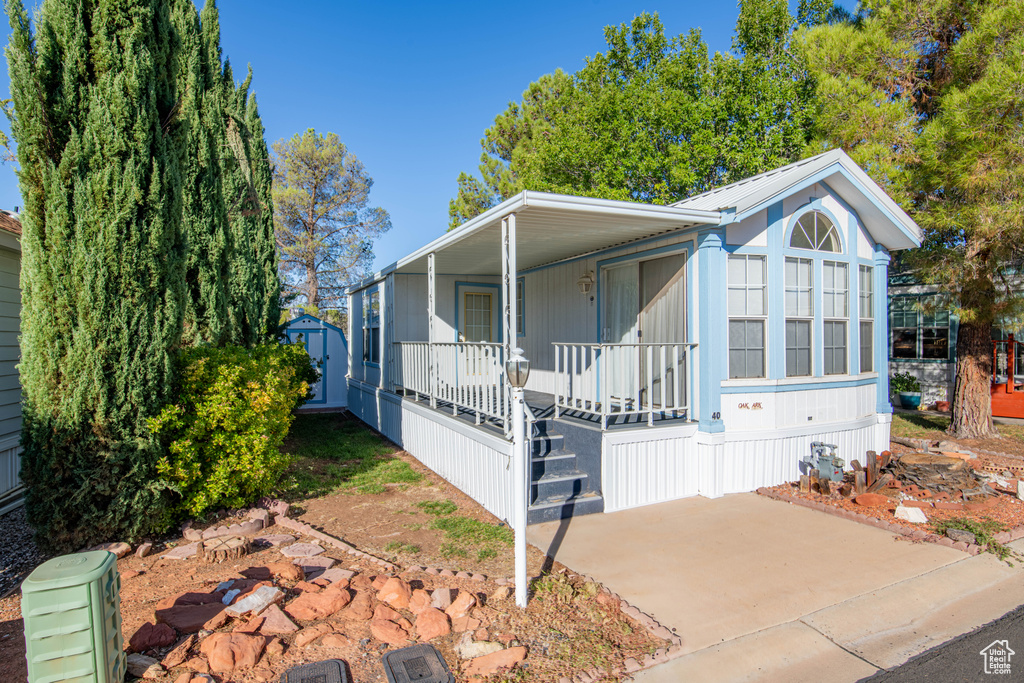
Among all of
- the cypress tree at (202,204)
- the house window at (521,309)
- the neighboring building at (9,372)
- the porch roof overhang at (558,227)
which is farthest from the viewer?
the house window at (521,309)

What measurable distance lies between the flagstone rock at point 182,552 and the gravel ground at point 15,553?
0.95 meters

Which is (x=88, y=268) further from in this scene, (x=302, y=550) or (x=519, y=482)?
(x=519, y=482)

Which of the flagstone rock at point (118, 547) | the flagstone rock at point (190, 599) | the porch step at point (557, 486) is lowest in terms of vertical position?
the flagstone rock at point (190, 599)

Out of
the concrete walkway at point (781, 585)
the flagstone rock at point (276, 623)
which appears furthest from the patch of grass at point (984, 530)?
the flagstone rock at point (276, 623)

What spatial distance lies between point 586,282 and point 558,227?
2.00 metres

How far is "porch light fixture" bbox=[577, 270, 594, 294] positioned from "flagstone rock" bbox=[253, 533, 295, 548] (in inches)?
192

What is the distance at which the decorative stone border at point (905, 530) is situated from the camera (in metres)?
4.42

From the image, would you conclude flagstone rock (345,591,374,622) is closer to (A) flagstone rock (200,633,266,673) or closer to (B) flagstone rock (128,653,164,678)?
(A) flagstone rock (200,633,266,673)

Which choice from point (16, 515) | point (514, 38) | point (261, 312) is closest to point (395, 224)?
point (514, 38)

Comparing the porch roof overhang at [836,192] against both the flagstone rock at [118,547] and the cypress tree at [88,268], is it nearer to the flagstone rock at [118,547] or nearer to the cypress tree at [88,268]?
the cypress tree at [88,268]

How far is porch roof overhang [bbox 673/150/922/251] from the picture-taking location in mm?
5656

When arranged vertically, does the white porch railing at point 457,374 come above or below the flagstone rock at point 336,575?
above

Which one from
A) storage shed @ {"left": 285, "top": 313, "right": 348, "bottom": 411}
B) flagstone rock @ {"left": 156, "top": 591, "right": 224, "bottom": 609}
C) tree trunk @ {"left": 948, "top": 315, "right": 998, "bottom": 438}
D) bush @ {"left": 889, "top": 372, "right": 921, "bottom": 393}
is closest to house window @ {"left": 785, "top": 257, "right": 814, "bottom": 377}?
tree trunk @ {"left": 948, "top": 315, "right": 998, "bottom": 438}

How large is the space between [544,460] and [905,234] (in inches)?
214
